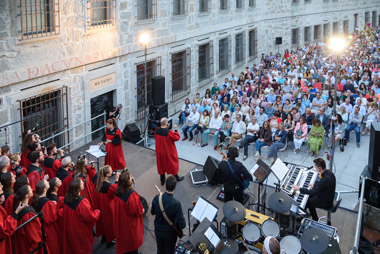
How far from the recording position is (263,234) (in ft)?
22.9

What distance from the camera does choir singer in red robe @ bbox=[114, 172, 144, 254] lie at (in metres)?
6.80

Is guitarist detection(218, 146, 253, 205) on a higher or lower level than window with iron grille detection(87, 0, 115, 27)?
lower

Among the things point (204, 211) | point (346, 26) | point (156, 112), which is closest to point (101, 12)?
point (156, 112)

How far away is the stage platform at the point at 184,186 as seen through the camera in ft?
25.9

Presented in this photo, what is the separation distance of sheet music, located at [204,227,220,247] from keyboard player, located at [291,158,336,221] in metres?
1.96

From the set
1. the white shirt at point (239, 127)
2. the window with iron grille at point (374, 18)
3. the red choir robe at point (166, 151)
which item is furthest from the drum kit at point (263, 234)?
the window with iron grille at point (374, 18)

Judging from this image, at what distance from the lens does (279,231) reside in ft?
22.9

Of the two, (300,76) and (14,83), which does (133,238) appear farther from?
(300,76)

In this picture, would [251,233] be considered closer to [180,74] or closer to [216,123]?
[216,123]

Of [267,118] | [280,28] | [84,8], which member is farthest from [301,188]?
[280,28]

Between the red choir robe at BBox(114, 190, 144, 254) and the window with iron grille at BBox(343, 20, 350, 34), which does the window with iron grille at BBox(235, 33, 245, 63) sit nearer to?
the window with iron grille at BBox(343, 20, 350, 34)

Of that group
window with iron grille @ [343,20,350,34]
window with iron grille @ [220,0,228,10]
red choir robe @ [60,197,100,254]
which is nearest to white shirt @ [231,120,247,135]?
red choir robe @ [60,197,100,254]

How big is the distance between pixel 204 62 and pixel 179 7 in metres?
3.51

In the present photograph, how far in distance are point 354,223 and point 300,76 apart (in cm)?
1152
